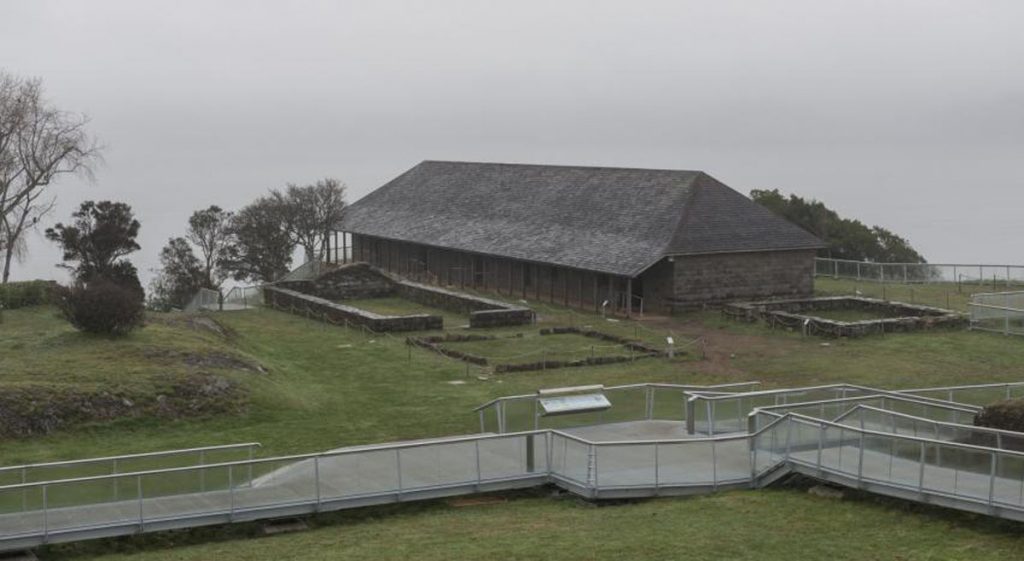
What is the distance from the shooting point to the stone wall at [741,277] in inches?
1797

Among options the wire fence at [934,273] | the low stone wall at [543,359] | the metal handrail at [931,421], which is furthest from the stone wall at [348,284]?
the metal handrail at [931,421]

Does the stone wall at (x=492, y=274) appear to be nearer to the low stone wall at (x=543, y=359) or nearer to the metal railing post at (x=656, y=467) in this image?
the low stone wall at (x=543, y=359)

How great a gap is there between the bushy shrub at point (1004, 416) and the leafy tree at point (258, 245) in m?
64.4

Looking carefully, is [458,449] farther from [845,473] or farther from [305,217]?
[305,217]

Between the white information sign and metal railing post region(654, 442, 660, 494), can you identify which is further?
the white information sign

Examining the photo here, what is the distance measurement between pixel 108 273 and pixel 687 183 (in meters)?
22.5

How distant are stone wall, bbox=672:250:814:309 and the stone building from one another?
0.04 metres

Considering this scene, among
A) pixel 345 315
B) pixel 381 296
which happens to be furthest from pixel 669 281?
pixel 381 296

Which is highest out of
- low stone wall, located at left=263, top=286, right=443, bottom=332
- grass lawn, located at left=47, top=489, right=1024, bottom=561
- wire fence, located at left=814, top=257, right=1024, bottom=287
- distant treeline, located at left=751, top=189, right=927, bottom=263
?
distant treeline, located at left=751, top=189, right=927, bottom=263

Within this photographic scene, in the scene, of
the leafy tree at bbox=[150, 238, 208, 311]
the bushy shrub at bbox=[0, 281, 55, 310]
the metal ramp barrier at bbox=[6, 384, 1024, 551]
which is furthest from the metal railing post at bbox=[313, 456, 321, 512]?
the leafy tree at bbox=[150, 238, 208, 311]

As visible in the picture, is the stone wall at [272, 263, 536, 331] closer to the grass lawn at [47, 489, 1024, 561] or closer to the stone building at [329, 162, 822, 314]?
the stone building at [329, 162, 822, 314]

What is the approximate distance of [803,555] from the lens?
14.9 m

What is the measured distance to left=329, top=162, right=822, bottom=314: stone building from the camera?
151 ft

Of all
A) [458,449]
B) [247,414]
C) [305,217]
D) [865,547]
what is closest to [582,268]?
[247,414]
